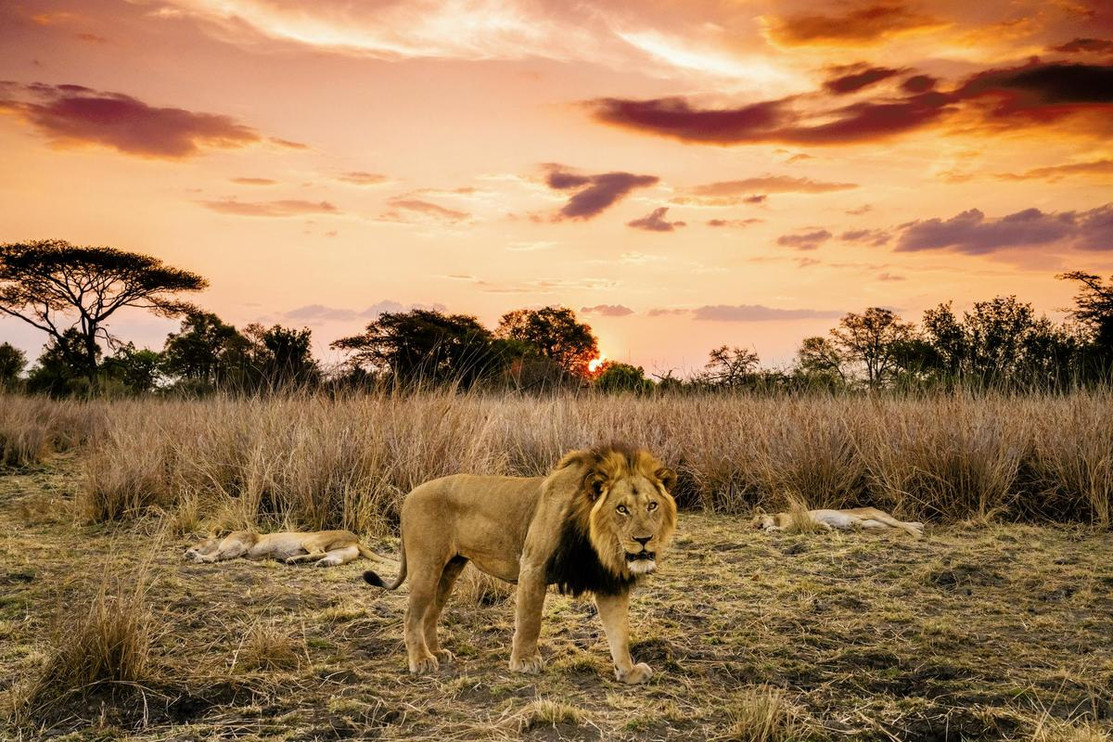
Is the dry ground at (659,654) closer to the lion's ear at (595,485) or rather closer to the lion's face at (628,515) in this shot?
the lion's face at (628,515)

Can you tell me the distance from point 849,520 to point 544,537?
502 cm

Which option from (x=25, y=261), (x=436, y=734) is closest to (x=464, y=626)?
(x=436, y=734)

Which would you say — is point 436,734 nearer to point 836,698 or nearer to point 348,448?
point 836,698

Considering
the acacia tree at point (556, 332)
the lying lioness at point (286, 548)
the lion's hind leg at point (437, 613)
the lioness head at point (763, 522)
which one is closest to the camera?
the lion's hind leg at point (437, 613)

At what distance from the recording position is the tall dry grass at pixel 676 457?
8.70 meters

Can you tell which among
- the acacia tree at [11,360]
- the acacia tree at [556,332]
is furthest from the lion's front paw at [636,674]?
the acacia tree at [556,332]

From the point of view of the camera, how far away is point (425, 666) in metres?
4.57

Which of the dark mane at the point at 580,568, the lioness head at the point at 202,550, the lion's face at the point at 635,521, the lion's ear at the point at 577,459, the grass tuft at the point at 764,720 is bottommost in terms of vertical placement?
the lioness head at the point at 202,550

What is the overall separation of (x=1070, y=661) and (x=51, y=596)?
6.11 m

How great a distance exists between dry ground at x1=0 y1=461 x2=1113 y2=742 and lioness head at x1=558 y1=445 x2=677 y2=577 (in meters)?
0.68

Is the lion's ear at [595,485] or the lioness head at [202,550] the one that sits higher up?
the lion's ear at [595,485]

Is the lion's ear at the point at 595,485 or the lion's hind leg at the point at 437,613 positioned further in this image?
the lion's hind leg at the point at 437,613

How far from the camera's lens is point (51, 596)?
5.90 m

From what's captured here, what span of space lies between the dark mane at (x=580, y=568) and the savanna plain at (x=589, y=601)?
52cm
